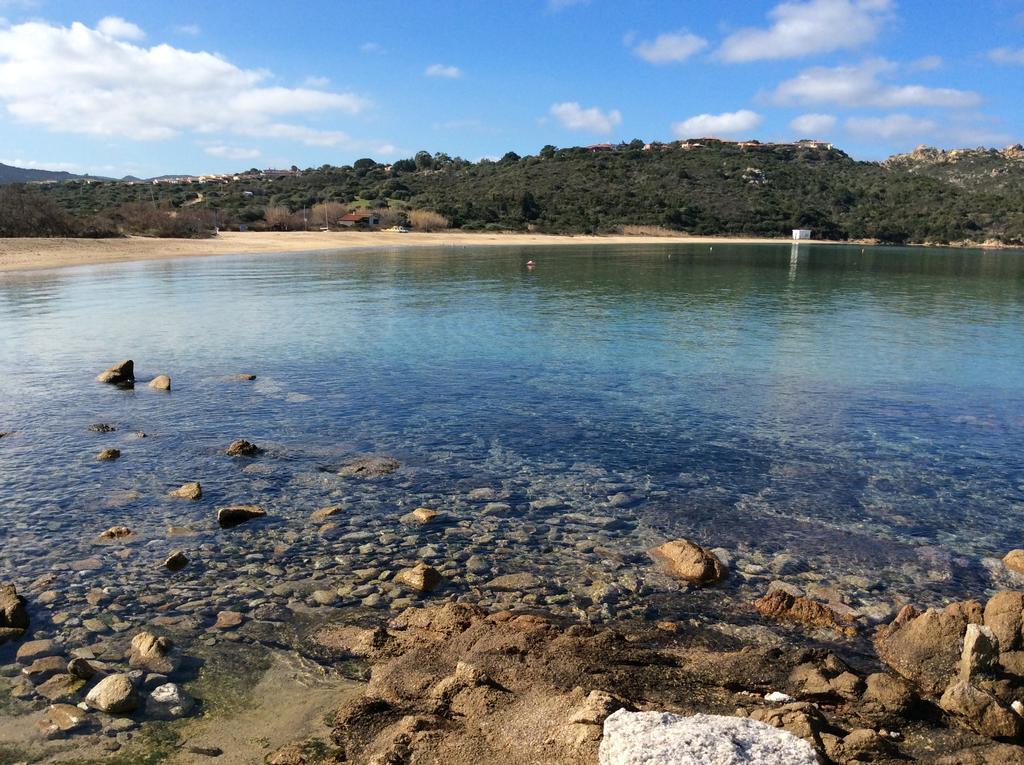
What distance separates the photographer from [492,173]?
494ft

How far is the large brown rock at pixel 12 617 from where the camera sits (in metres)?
6.41

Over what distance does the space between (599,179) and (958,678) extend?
5566 inches

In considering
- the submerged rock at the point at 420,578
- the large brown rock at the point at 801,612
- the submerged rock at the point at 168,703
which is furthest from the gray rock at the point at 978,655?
the submerged rock at the point at 168,703

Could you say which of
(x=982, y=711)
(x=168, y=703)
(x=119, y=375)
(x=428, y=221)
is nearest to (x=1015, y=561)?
(x=982, y=711)

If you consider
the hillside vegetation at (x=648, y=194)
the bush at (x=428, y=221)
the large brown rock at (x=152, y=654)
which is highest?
the hillside vegetation at (x=648, y=194)

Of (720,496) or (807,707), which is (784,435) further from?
(807,707)

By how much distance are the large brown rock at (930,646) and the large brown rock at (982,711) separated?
0.48 m

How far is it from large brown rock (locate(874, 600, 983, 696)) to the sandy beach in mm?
55522

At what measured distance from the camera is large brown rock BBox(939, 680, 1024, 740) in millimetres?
4801

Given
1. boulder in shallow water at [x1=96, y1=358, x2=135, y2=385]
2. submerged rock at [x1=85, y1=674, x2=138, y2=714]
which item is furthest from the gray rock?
boulder in shallow water at [x1=96, y1=358, x2=135, y2=385]

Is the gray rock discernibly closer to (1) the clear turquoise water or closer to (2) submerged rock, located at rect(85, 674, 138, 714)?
(1) the clear turquoise water

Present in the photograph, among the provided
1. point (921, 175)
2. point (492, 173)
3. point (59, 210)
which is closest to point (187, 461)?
point (59, 210)

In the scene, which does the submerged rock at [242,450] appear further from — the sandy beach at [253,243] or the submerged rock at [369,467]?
the sandy beach at [253,243]

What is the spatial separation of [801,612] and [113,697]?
6.10m
